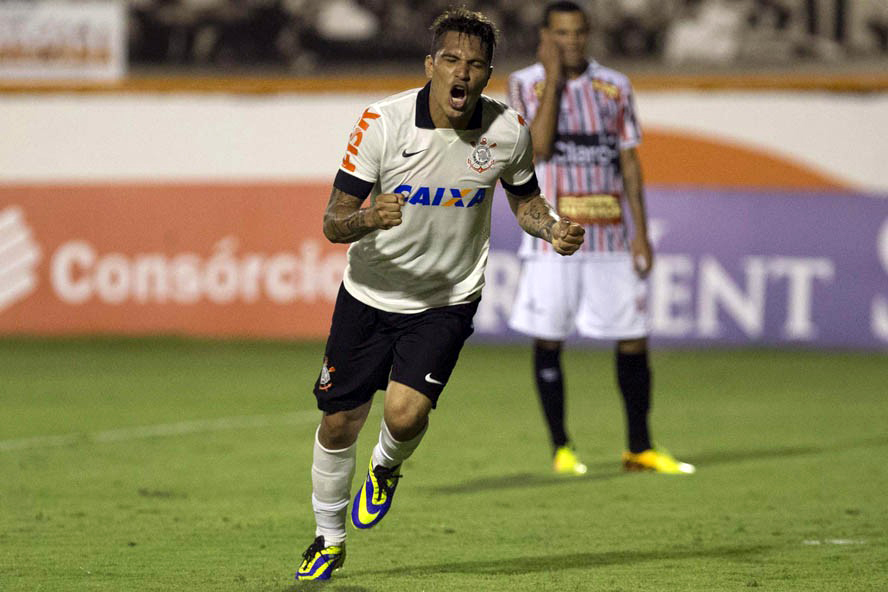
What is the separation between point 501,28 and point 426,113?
12164 mm

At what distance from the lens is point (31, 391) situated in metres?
12.0

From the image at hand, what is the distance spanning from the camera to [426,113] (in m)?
5.36

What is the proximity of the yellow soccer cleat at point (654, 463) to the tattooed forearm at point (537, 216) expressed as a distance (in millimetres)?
2847

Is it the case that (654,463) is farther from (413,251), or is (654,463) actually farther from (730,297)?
(730,297)

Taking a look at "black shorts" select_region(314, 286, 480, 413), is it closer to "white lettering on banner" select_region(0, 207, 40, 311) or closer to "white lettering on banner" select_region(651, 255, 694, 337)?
"white lettering on banner" select_region(651, 255, 694, 337)

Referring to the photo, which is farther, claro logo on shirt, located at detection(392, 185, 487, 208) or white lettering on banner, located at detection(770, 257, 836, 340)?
white lettering on banner, located at detection(770, 257, 836, 340)

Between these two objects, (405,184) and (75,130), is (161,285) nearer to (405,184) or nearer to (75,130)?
(75,130)

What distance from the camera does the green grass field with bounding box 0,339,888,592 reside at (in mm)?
5703

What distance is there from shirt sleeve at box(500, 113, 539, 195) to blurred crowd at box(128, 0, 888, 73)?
1176 centimetres

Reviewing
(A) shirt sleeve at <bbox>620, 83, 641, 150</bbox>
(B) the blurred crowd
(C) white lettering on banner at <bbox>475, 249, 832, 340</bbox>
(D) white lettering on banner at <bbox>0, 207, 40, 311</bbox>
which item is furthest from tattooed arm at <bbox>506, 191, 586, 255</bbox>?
(B) the blurred crowd

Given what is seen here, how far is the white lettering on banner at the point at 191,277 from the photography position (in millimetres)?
15031

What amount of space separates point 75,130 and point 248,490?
9.40 meters

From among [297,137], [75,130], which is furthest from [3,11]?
[297,137]

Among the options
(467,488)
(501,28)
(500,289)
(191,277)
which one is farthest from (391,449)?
(501,28)
